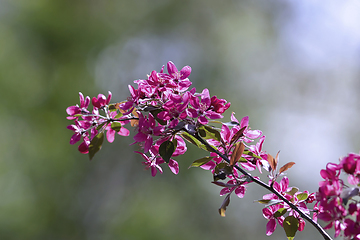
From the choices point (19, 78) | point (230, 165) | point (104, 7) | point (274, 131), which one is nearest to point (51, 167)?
point (19, 78)

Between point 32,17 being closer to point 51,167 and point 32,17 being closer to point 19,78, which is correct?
point 19,78

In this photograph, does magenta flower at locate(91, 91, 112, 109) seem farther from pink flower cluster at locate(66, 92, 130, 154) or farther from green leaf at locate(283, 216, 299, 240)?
green leaf at locate(283, 216, 299, 240)

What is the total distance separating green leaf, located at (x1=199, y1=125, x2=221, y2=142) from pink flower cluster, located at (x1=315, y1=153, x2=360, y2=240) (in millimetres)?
216

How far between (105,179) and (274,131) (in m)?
3.23

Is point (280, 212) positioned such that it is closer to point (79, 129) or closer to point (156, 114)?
point (156, 114)

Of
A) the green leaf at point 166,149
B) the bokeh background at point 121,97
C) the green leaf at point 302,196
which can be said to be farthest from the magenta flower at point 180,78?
the bokeh background at point 121,97

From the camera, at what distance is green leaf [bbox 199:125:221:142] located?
0.62m

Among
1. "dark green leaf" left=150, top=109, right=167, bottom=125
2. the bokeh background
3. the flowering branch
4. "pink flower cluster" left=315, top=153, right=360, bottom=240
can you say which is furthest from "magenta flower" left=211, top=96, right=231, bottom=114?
the bokeh background

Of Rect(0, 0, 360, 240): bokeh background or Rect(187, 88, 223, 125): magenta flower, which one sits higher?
Rect(0, 0, 360, 240): bokeh background

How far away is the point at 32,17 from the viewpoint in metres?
5.07

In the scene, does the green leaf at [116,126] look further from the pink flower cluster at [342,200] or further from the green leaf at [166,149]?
the pink flower cluster at [342,200]

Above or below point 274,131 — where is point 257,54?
above

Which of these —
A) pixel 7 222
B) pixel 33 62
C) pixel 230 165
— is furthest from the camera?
pixel 33 62

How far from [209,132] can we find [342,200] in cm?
27
